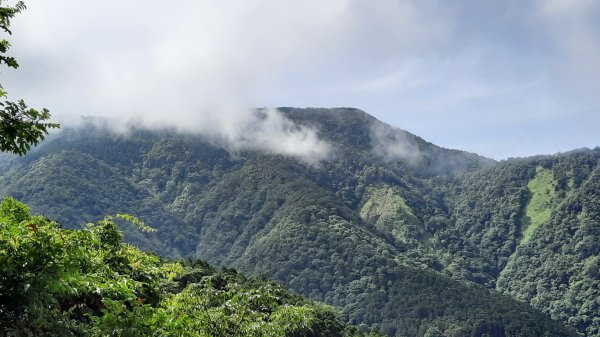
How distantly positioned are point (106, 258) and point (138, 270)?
777 millimetres

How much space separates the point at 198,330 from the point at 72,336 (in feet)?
29.3

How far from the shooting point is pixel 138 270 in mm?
13328

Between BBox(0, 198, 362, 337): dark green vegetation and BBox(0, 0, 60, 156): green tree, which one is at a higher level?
BBox(0, 0, 60, 156): green tree

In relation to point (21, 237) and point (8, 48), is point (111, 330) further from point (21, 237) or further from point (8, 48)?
point (8, 48)

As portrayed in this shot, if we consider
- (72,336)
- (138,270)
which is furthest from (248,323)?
(72,336)

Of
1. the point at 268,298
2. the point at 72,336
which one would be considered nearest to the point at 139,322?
the point at 72,336

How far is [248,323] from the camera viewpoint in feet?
59.1

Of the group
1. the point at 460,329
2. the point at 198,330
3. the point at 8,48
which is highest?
the point at 8,48

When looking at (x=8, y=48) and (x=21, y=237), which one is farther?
(x=8, y=48)

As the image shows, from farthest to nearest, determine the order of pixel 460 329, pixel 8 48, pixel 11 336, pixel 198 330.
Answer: pixel 460 329 < pixel 198 330 < pixel 8 48 < pixel 11 336

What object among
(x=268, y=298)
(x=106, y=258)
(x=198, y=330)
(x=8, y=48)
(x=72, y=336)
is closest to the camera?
(x=72, y=336)

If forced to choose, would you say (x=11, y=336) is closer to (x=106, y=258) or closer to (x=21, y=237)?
(x=21, y=237)

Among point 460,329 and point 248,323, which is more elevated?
point 248,323

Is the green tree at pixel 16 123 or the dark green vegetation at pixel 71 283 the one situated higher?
the green tree at pixel 16 123
